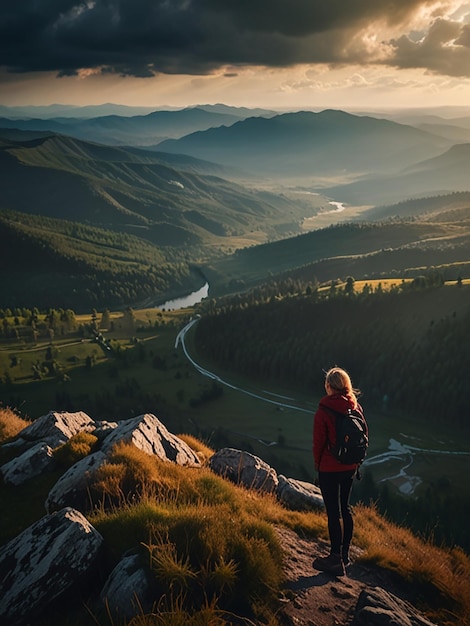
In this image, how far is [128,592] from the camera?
38.0 feet

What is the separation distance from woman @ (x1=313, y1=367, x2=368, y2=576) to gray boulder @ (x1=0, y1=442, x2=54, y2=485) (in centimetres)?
1319

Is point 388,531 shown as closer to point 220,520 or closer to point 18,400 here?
point 220,520

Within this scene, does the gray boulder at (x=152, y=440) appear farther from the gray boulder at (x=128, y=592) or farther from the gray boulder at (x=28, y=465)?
the gray boulder at (x=128, y=592)

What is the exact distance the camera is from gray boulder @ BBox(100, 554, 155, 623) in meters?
11.2

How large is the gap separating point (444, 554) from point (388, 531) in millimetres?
2495

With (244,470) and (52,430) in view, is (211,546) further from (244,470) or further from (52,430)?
(52,430)

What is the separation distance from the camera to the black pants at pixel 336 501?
1495cm

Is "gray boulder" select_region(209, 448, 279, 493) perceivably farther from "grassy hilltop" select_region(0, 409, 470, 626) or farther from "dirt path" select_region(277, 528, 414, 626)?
"dirt path" select_region(277, 528, 414, 626)

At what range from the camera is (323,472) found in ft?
49.2

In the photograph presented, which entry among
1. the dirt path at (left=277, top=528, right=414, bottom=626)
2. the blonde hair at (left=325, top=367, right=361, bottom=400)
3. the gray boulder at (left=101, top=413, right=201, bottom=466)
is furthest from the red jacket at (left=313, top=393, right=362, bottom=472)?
the gray boulder at (left=101, top=413, right=201, bottom=466)

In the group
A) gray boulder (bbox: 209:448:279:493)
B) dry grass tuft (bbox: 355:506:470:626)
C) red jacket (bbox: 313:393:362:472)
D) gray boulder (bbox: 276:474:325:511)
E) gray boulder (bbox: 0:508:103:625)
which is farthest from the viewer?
gray boulder (bbox: 209:448:279:493)

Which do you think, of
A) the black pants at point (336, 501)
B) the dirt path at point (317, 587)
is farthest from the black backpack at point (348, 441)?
the dirt path at point (317, 587)

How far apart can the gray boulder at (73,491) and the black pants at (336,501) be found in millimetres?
8638

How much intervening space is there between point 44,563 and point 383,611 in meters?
8.83
